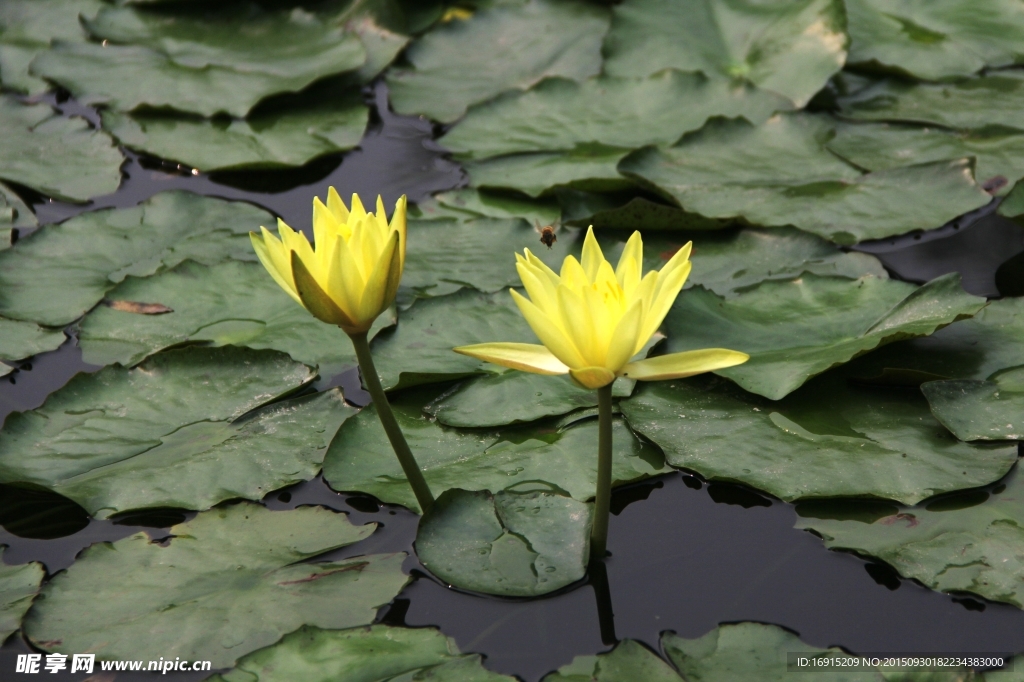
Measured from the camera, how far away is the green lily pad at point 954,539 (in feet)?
5.39

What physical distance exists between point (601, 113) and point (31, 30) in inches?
95.8

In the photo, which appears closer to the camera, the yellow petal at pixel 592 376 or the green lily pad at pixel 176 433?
the yellow petal at pixel 592 376

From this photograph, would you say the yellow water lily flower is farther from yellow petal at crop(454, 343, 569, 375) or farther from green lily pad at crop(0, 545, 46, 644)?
green lily pad at crop(0, 545, 46, 644)

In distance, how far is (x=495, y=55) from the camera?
3.50 meters

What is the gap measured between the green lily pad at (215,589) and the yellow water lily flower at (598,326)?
1.91 ft

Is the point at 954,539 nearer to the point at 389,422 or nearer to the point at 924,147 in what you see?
the point at 389,422

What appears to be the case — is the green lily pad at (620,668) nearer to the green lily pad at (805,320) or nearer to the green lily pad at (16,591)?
the green lily pad at (805,320)

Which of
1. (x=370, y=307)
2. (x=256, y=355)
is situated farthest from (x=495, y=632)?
(x=256, y=355)

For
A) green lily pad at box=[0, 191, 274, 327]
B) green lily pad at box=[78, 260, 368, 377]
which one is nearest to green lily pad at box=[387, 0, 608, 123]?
green lily pad at box=[0, 191, 274, 327]

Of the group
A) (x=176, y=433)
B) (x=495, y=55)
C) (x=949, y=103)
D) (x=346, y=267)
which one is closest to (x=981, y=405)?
(x=346, y=267)

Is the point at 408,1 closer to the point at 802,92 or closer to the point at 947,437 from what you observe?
the point at 802,92

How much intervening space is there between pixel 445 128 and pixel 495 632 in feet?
6.86

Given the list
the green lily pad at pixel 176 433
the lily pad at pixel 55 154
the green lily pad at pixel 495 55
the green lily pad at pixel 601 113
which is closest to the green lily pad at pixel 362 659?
the green lily pad at pixel 176 433

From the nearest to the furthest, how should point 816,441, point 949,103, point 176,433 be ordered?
point 816,441, point 176,433, point 949,103
